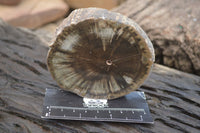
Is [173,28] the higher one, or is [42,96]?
[173,28]

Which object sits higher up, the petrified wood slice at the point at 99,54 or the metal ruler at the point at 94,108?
the petrified wood slice at the point at 99,54

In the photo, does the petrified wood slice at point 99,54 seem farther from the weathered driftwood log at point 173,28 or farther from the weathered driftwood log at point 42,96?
the weathered driftwood log at point 173,28

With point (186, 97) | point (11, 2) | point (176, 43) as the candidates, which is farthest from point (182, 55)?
point (11, 2)

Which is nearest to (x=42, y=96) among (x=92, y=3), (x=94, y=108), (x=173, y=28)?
(x=94, y=108)

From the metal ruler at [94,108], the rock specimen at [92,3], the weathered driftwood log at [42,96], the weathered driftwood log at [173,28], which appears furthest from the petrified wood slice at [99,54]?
the weathered driftwood log at [173,28]

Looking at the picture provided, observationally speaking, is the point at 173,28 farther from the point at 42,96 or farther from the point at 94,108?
the point at 42,96

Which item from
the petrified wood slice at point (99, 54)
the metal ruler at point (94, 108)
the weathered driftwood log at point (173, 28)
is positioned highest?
the weathered driftwood log at point (173, 28)

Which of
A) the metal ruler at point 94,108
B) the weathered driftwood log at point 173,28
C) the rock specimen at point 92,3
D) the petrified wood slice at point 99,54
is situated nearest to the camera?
the petrified wood slice at point 99,54

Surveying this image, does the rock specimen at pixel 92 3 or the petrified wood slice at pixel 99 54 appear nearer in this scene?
the petrified wood slice at pixel 99 54
